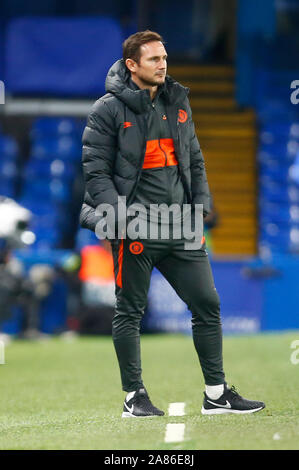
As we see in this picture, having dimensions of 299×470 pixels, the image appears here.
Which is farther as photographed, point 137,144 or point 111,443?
point 137,144

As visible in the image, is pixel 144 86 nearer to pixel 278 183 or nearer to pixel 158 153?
pixel 158 153

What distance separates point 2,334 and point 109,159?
8.32m

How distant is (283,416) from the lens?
569 cm

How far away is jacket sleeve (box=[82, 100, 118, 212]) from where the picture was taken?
5754 millimetres

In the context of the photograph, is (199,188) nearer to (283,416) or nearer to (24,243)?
(283,416)

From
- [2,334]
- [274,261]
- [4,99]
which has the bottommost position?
[2,334]

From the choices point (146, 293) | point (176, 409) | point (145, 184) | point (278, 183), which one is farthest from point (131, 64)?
point (278, 183)

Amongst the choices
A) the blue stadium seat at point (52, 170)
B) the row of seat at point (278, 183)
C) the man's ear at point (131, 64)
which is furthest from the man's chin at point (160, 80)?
the blue stadium seat at point (52, 170)

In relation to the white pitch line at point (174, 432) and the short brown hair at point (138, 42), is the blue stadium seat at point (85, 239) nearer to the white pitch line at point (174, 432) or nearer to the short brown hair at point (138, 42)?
the short brown hair at point (138, 42)

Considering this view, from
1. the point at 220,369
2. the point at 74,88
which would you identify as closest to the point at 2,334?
the point at 74,88

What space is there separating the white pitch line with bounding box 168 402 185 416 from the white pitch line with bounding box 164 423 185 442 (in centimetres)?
63

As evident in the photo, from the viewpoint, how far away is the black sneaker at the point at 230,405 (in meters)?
5.88

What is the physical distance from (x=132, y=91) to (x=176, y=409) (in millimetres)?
1886

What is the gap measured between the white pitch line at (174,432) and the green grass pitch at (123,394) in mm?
34
